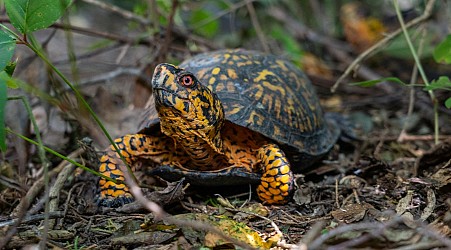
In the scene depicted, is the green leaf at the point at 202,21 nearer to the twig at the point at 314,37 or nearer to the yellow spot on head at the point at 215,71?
the twig at the point at 314,37

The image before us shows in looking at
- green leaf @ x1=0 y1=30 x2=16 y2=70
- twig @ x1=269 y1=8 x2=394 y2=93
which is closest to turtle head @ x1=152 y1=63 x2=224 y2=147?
green leaf @ x1=0 y1=30 x2=16 y2=70

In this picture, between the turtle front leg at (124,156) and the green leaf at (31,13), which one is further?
the turtle front leg at (124,156)

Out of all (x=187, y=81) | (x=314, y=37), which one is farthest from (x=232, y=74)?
(x=314, y=37)

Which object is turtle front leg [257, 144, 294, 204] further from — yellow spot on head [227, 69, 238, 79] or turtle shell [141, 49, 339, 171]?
yellow spot on head [227, 69, 238, 79]

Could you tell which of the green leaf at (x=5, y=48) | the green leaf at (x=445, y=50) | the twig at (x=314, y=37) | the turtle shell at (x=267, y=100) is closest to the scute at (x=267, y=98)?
the turtle shell at (x=267, y=100)

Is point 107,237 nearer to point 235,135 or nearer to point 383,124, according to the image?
point 235,135
